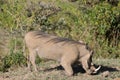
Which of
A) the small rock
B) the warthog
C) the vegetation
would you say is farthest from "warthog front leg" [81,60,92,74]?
the vegetation

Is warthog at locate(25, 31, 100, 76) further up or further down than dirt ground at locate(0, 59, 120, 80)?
further up

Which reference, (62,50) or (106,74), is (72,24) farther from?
(106,74)

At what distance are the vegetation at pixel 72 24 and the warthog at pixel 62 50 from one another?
6.88ft

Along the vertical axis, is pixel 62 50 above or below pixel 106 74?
above

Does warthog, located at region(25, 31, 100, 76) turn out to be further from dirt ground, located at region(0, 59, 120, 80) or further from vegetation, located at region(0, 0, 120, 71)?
vegetation, located at region(0, 0, 120, 71)

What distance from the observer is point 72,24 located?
1216 cm

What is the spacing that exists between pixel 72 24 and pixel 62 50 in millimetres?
4533

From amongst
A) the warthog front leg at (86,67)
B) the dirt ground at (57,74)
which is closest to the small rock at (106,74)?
the dirt ground at (57,74)

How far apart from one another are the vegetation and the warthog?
6.88ft

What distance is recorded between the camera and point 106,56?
10883 millimetres

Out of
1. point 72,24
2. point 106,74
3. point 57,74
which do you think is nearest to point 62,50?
point 57,74

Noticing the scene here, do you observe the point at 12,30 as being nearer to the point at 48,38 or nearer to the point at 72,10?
the point at 72,10

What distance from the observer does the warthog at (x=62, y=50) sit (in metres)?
7.59

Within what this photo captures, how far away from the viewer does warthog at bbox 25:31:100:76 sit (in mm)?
7586
